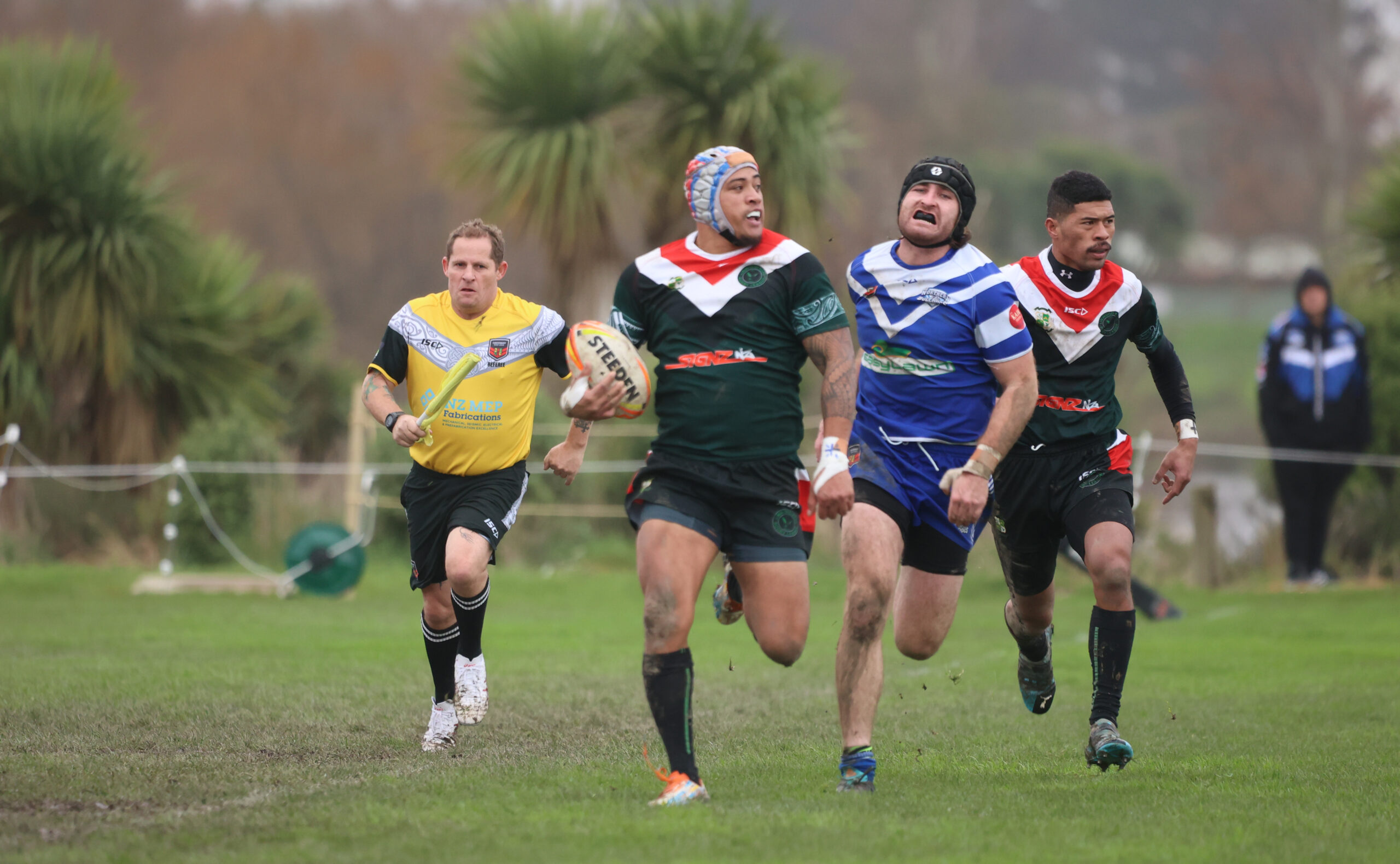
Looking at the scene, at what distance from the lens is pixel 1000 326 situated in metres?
6.15

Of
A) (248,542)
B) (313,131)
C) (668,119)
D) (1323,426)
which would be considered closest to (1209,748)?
(1323,426)

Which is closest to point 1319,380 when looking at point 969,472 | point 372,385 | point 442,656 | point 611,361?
point 969,472

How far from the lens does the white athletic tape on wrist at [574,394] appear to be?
5504 millimetres

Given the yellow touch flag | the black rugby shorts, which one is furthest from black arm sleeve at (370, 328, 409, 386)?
the black rugby shorts

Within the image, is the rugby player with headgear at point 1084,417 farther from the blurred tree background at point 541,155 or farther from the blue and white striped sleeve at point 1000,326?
the blurred tree background at point 541,155

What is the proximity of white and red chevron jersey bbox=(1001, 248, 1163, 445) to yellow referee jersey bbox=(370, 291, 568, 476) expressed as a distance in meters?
2.15

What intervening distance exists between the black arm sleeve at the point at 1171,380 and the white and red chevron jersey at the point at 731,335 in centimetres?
195

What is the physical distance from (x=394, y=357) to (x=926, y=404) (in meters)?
2.49

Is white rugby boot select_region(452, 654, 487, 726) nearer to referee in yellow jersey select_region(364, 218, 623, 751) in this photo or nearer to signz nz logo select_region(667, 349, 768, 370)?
referee in yellow jersey select_region(364, 218, 623, 751)

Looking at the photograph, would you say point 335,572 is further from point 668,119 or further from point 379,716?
point 668,119

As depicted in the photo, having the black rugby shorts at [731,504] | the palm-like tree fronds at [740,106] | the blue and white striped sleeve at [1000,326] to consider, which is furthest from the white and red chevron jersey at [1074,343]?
the palm-like tree fronds at [740,106]

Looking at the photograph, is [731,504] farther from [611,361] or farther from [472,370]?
[472,370]

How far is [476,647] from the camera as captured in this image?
24.3 feet

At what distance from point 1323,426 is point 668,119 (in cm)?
855
